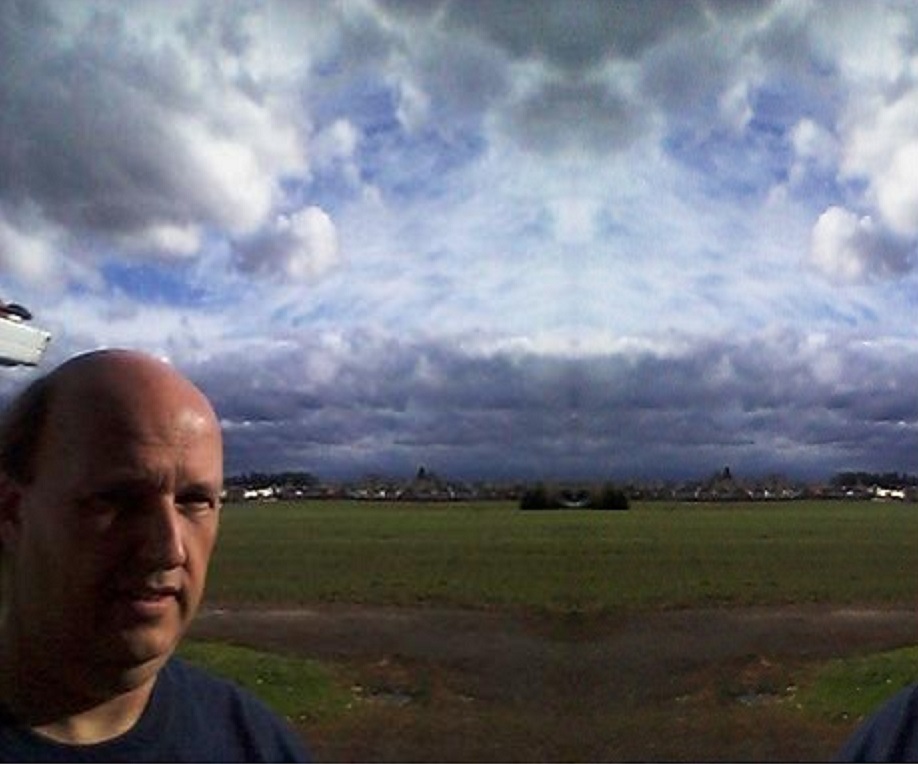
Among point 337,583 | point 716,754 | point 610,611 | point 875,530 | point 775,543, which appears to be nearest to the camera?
point 610,611

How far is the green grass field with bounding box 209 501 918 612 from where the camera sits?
6.39 m

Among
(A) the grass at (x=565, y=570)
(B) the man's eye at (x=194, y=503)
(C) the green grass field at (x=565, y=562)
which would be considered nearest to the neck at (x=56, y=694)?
(B) the man's eye at (x=194, y=503)

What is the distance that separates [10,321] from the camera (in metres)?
1.01

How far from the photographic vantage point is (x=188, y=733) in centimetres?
82

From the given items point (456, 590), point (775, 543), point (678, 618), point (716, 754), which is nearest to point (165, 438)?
point (716, 754)

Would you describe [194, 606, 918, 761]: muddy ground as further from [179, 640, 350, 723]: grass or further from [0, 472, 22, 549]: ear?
[0, 472, 22, 549]: ear

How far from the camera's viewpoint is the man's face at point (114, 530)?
28.3 inches

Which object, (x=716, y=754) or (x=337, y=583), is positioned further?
(x=337, y=583)

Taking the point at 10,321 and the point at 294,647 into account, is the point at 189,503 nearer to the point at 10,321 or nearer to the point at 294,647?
the point at 10,321

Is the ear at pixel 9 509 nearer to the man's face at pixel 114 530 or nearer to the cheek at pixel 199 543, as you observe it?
the man's face at pixel 114 530

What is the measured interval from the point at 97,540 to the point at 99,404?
0.08m

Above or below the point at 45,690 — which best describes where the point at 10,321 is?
above

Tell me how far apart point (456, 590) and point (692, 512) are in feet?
118

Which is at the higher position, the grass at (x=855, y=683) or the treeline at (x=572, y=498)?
the treeline at (x=572, y=498)
